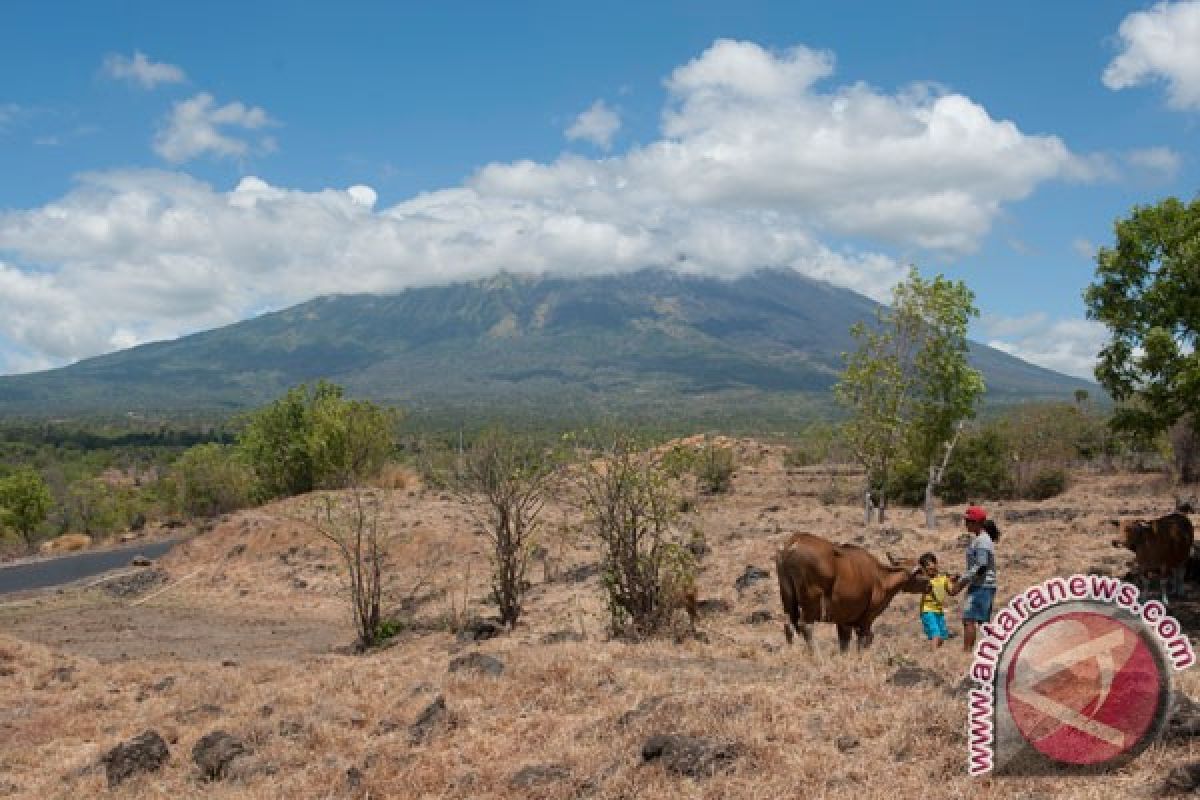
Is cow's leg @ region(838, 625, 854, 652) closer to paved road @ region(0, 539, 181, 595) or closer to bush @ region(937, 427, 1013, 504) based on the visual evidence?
bush @ region(937, 427, 1013, 504)

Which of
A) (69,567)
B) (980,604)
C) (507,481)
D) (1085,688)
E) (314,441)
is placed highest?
(314,441)

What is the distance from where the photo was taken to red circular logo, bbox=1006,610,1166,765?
457 cm

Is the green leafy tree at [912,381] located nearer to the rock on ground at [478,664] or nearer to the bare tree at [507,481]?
the bare tree at [507,481]

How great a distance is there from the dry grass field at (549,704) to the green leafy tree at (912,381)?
10.8 ft

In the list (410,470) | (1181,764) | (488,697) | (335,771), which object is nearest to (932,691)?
(1181,764)

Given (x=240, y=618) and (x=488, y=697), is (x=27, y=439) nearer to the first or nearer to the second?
(x=240, y=618)

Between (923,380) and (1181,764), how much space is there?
65.4 feet

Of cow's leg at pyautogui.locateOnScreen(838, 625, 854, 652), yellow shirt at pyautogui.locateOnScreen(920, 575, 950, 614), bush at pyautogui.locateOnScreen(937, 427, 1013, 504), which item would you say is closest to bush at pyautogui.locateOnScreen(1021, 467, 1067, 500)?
bush at pyautogui.locateOnScreen(937, 427, 1013, 504)

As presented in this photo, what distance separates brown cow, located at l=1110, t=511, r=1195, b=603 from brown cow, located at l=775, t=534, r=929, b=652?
382cm

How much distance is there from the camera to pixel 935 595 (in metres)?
10.6

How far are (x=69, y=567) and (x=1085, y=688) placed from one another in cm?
4325

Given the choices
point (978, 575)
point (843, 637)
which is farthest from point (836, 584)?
point (978, 575)

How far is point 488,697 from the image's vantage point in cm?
890

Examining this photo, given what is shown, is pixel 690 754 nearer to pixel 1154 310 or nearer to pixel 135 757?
pixel 135 757
